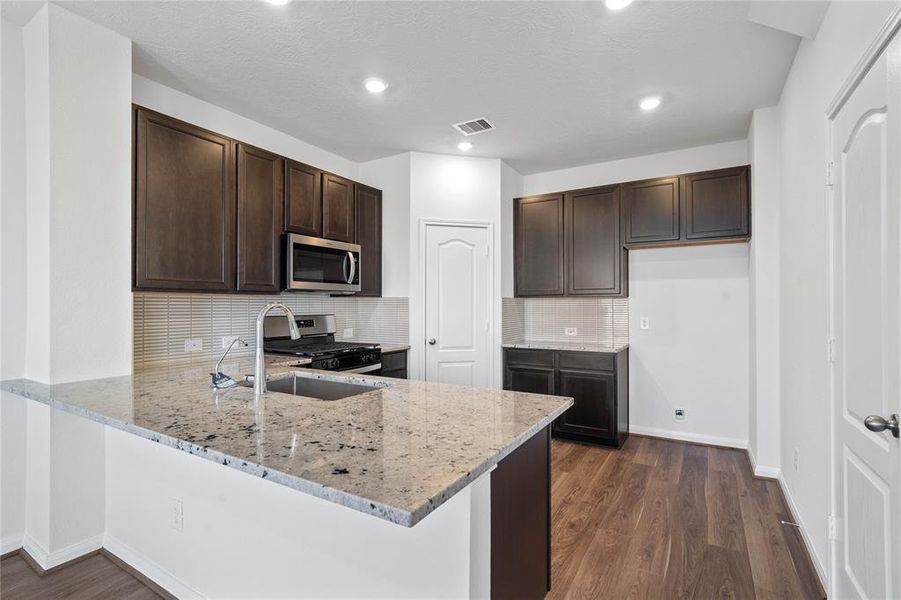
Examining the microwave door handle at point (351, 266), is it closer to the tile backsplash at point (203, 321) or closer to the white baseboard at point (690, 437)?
the tile backsplash at point (203, 321)

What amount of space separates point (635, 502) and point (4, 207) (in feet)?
12.5

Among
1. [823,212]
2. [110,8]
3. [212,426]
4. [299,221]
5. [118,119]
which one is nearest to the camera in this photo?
[212,426]

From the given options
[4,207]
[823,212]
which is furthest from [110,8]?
[823,212]

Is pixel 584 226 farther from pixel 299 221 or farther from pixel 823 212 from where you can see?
pixel 299 221

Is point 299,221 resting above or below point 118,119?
below

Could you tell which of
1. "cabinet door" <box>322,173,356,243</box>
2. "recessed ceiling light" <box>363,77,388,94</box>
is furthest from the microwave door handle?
"recessed ceiling light" <box>363,77,388,94</box>

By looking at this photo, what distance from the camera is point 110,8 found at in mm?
2107

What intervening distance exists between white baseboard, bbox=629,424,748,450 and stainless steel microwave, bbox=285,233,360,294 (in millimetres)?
2996

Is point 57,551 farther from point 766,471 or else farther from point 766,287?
point 766,287

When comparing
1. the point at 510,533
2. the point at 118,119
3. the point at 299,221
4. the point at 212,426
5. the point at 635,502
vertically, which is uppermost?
the point at 118,119

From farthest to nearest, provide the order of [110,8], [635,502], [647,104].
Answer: [647,104]
[635,502]
[110,8]

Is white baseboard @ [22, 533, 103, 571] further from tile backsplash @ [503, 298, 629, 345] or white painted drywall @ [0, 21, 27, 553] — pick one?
tile backsplash @ [503, 298, 629, 345]

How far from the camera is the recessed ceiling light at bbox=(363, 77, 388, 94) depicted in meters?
2.77

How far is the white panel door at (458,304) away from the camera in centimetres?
405
